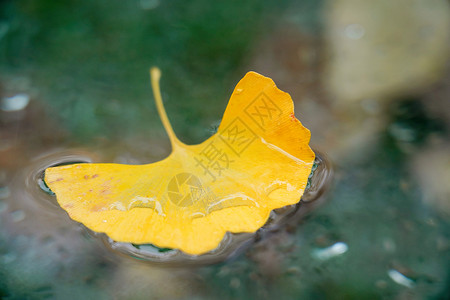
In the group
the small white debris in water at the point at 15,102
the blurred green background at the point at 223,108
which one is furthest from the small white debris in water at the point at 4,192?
the small white debris in water at the point at 15,102

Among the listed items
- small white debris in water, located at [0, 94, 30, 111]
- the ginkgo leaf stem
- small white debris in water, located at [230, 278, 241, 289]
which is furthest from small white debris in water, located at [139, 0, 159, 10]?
small white debris in water, located at [230, 278, 241, 289]

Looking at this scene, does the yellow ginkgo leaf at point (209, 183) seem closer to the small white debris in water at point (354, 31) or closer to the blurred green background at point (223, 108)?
the blurred green background at point (223, 108)

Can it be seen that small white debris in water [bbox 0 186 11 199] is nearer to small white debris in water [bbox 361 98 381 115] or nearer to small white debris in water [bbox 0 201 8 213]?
small white debris in water [bbox 0 201 8 213]

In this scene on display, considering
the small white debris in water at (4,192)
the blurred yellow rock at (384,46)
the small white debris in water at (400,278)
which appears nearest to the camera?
the small white debris in water at (400,278)

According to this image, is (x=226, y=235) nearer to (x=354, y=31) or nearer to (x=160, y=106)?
(x=160, y=106)

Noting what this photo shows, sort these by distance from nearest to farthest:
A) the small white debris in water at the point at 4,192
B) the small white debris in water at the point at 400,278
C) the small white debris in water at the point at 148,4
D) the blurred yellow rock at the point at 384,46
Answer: the small white debris in water at the point at 400,278 < the small white debris in water at the point at 4,192 < the blurred yellow rock at the point at 384,46 < the small white debris in water at the point at 148,4

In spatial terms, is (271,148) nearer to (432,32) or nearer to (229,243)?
(229,243)

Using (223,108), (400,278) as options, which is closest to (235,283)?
(400,278)

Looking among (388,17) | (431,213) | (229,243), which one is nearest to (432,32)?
(388,17)
